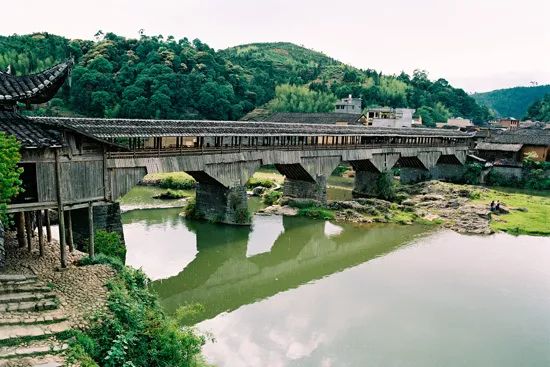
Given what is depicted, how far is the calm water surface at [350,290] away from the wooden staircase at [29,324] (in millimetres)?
5131

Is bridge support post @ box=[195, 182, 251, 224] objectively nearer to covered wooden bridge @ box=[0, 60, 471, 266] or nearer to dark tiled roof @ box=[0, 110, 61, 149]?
covered wooden bridge @ box=[0, 60, 471, 266]

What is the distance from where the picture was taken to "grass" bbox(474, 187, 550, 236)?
98.0 feet

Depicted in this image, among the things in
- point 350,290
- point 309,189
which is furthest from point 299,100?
point 350,290

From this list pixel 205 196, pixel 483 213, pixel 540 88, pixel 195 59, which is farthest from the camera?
pixel 540 88

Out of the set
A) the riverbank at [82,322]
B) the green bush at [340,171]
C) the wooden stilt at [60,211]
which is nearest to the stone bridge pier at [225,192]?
the wooden stilt at [60,211]

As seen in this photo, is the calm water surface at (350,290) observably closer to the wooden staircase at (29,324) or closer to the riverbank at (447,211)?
the riverbank at (447,211)

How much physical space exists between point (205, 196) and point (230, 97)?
4947cm

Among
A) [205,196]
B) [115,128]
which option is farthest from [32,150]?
[205,196]

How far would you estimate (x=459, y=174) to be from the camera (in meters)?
51.0

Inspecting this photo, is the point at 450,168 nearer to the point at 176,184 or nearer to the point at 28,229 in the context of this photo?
the point at 176,184

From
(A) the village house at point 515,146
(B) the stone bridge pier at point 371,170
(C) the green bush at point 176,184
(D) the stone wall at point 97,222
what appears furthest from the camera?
(A) the village house at point 515,146

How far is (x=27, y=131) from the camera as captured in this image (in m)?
13.6

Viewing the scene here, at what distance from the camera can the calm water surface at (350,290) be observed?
15.0m

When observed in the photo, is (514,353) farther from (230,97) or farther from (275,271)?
(230,97)
